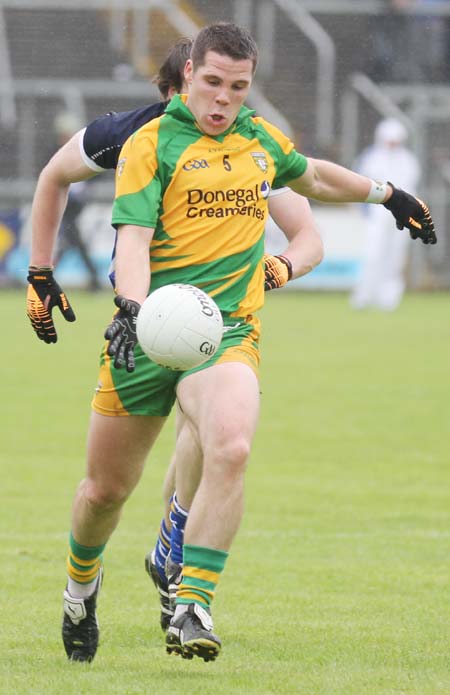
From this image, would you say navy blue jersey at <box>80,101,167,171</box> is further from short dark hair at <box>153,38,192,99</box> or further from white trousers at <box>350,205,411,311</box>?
white trousers at <box>350,205,411,311</box>

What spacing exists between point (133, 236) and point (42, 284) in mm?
936

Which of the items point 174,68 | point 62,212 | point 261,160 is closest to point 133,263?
point 261,160

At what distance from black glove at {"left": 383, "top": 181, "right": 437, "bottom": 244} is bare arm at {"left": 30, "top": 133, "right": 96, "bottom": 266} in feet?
4.03

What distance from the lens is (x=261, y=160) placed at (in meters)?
5.46

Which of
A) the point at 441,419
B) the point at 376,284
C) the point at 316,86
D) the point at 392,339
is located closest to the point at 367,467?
the point at 441,419

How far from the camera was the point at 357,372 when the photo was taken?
15.3m

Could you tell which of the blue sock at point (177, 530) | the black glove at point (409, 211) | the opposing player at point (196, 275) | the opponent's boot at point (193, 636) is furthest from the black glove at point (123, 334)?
the black glove at point (409, 211)

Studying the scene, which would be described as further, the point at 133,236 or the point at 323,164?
the point at 323,164

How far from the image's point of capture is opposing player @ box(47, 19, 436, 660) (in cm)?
499

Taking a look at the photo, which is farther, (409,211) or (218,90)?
(409,211)

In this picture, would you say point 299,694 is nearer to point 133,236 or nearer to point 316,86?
point 133,236

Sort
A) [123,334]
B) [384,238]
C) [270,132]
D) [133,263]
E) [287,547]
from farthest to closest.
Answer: [384,238]
[287,547]
[270,132]
[133,263]
[123,334]

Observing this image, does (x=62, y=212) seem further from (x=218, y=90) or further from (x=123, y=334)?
(x=123, y=334)

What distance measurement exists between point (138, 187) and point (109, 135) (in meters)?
0.57
